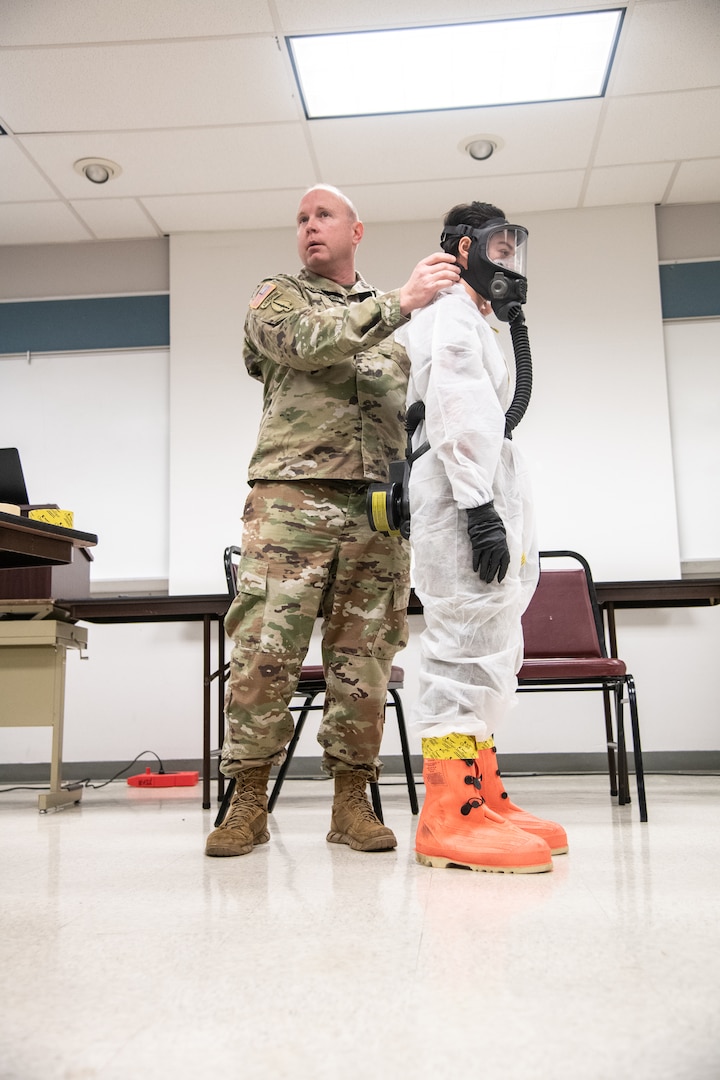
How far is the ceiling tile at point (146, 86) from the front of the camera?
10.9ft

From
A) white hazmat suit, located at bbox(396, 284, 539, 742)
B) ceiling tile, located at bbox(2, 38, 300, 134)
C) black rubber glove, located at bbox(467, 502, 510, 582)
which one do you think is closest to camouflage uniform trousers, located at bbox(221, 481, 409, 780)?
white hazmat suit, located at bbox(396, 284, 539, 742)

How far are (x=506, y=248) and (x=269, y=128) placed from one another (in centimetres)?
234

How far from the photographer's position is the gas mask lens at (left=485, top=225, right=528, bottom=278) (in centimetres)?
190

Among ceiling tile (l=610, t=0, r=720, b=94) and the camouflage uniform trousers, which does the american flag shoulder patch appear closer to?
the camouflage uniform trousers

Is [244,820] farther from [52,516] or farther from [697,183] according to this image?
[697,183]

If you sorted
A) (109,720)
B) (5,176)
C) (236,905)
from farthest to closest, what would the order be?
(109,720)
(5,176)
(236,905)

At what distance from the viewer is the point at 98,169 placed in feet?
13.3

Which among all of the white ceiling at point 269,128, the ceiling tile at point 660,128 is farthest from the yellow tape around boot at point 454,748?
the ceiling tile at point 660,128

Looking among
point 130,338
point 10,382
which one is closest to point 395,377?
point 130,338

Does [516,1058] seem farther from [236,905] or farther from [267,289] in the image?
[267,289]

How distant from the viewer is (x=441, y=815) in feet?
5.64

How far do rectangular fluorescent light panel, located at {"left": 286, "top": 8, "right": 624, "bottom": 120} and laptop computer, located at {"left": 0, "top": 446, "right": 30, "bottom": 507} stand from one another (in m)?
1.99

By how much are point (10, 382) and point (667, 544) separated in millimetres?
3441

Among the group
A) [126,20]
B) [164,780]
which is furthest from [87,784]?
[126,20]
